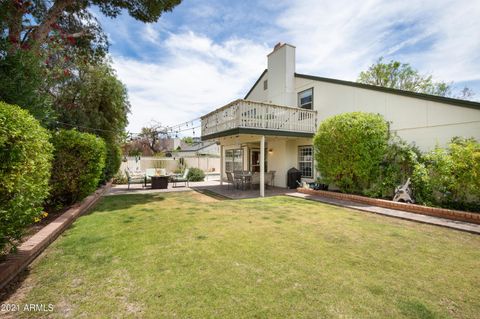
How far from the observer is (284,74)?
1309 cm

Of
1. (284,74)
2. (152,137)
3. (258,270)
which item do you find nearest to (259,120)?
(284,74)

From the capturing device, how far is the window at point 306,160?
12.0 metres

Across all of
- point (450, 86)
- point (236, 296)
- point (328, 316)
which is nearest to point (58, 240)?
point (236, 296)

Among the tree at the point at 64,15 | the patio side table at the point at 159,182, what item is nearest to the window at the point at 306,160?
the patio side table at the point at 159,182

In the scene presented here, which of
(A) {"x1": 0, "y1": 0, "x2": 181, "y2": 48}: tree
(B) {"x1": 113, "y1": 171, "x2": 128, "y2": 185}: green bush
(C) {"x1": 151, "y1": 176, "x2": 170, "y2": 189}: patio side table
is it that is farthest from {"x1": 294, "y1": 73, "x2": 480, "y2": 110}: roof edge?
(B) {"x1": 113, "y1": 171, "x2": 128, "y2": 185}: green bush

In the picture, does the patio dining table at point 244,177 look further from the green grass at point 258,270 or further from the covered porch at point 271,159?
the green grass at point 258,270

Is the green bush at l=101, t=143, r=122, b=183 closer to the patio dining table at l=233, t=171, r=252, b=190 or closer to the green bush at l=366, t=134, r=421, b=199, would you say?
the patio dining table at l=233, t=171, r=252, b=190

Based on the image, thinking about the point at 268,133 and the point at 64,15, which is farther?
the point at 268,133

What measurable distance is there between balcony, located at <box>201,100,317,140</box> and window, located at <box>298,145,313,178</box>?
1168 millimetres

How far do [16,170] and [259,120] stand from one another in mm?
8200

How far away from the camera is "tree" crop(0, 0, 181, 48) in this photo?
277 inches

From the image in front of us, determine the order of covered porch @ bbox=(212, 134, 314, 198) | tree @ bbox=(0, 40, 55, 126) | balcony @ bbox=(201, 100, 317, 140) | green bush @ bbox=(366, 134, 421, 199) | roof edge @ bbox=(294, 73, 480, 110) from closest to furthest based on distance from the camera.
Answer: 1. tree @ bbox=(0, 40, 55, 126)
2. roof edge @ bbox=(294, 73, 480, 110)
3. green bush @ bbox=(366, 134, 421, 199)
4. balcony @ bbox=(201, 100, 317, 140)
5. covered porch @ bbox=(212, 134, 314, 198)

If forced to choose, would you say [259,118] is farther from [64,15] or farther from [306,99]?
[64,15]

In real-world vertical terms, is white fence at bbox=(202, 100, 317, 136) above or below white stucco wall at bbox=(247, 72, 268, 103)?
below
